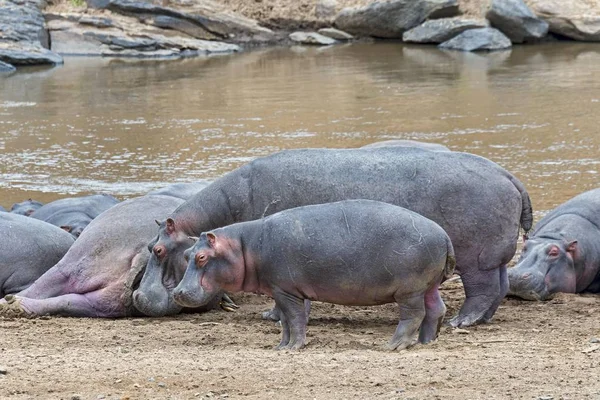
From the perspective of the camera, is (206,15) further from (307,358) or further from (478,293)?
(307,358)

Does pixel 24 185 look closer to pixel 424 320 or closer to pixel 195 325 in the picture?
pixel 195 325

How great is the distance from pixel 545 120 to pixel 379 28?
11096 millimetres

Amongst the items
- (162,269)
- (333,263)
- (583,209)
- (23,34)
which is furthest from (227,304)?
(23,34)

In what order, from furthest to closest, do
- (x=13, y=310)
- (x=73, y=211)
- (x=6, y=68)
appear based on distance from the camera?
(x=6, y=68)
(x=73, y=211)
(x=13, y=310)

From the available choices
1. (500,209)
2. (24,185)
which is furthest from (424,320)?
(24,185)

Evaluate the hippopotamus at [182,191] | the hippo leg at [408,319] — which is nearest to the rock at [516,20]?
the hippopotamus at [182,191]

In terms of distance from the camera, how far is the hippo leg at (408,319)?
212 inches

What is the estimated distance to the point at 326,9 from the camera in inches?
983

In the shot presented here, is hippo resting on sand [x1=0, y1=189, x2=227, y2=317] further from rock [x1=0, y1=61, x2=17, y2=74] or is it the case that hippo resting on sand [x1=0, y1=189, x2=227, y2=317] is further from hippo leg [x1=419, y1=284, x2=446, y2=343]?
rock [x1=0, y1=61, x2=17, y2=74]

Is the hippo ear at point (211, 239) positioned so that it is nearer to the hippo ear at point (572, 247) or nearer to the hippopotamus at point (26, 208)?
the hippo ear at point (572, 247)

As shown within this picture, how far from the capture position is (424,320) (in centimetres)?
555

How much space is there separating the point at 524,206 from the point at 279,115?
839 centimetres

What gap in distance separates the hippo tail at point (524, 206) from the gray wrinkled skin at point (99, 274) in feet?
7.15

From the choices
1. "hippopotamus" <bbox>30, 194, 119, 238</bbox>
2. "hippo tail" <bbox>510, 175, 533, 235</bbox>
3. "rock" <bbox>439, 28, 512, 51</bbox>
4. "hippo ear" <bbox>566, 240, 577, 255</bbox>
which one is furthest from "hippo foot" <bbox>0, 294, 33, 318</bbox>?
"rock" <bbox>439, 28, 512, 51</bbox>
